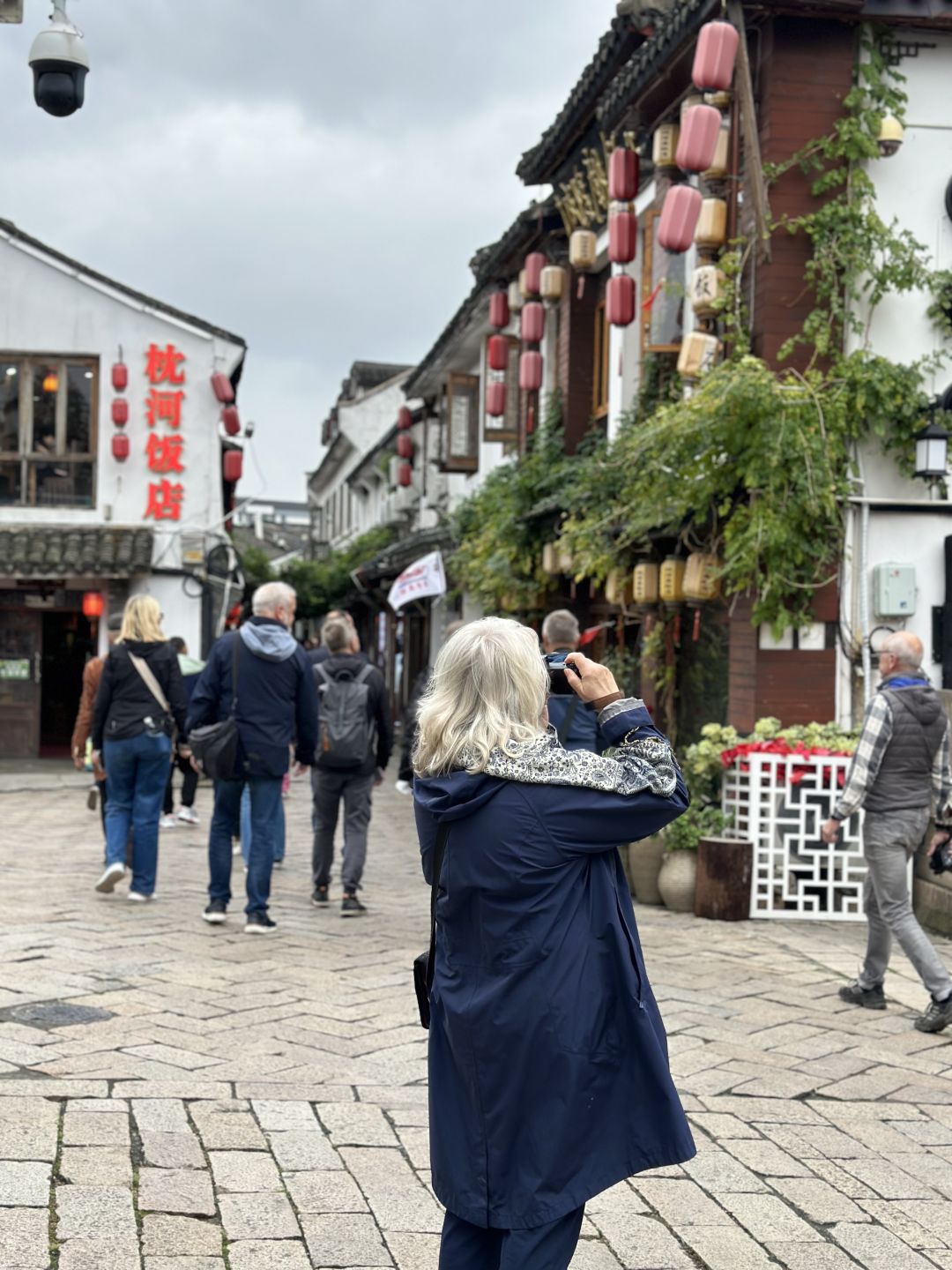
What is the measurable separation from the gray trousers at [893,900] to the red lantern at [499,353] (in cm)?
1190

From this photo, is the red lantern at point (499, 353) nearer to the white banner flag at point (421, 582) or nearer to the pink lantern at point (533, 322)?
Answer: the pink lantern at point (533, 322)

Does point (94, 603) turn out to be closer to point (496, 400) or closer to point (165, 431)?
point (165, 431)

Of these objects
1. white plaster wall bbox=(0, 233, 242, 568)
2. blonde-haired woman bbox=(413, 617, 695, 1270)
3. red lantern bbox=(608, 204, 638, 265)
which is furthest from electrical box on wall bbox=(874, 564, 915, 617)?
white plaster wall bbox=(0, 233, 242, 568)

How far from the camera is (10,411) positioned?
20016 mm

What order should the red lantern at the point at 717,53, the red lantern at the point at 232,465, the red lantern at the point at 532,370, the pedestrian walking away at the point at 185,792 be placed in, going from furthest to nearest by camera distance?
the red lantern at the point at 232,465 < the red lantern at the point at 532,370 < the pedestrian walking away at the point at 185,792 < the red lantern at the point at 717,53

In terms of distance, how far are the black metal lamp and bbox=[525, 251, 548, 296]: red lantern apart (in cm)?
646

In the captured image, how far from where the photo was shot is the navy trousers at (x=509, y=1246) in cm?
273

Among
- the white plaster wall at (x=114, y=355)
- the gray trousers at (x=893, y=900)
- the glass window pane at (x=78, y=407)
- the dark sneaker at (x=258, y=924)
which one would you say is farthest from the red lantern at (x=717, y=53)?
the glass window pane at (x=78, y=407)

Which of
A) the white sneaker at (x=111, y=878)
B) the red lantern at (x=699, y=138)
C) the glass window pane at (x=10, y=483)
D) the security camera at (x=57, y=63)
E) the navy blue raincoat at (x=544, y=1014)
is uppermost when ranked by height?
the red lantern at (x=699, y=138)

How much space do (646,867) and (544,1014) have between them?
6.70 meters

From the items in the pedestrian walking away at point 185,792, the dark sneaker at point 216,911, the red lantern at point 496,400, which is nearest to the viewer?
the dark sneaker at point 216,911

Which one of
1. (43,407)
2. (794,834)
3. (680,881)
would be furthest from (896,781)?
(43,407)

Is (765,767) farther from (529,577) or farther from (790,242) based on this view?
(529,577)

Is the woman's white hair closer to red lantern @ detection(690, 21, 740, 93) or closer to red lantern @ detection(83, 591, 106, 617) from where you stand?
red lantern @ detection(690, 21, 740, 93)
